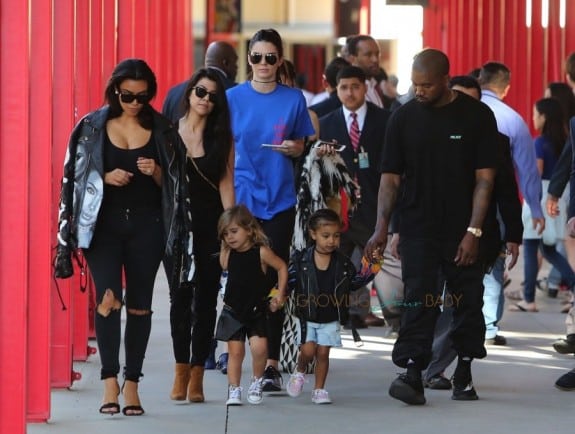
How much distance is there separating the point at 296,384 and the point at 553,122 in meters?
5.01

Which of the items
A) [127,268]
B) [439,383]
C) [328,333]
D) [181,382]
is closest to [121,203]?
[127,268]

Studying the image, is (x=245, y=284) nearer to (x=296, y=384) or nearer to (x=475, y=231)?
(x=296, y=384)

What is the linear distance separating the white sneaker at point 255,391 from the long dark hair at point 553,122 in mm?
5187

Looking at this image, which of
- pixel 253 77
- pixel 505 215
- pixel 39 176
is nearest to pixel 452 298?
pixel 505 215

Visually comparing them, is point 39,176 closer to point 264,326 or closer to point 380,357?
point 264,326

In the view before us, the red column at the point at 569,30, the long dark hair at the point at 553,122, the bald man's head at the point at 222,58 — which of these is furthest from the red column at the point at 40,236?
the red column at the point at 569,30

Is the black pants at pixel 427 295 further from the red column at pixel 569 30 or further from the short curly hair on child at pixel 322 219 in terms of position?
the red column at pixel 569 30

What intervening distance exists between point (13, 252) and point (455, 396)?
300 cm

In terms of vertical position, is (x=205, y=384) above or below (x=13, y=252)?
below

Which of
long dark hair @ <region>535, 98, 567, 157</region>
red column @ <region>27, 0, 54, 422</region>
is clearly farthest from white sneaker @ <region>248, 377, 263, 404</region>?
long dark hair @ <region>535, 98, 567, 157</region>

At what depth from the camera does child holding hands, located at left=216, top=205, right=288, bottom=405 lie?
27.7 ft

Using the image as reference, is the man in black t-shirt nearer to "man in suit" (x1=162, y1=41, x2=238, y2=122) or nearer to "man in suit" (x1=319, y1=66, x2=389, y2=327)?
"man in suit" (x1=162, y1=41, x2=238, y2=122)

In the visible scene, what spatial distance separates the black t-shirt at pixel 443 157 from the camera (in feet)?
27.5

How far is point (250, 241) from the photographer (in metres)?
8.47
